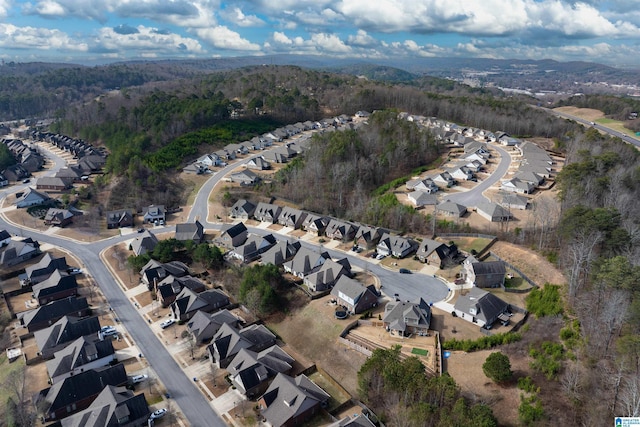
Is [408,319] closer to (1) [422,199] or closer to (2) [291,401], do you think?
(2) [291,401]

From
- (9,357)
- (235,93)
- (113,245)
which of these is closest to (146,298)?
(9,357)

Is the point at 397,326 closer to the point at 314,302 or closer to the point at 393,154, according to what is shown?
the point at 314,302

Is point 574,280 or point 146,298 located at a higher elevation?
point 574,280

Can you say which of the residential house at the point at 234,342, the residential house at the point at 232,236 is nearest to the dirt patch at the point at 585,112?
the residential house at the point at 232,236

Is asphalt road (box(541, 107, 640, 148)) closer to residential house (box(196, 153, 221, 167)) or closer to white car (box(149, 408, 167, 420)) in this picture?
residential house (box(196, 153, 221, 167))

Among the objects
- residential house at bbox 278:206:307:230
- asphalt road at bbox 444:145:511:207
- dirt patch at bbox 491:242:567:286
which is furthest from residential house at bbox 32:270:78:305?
asphalt road at bbox 444:145:511:207

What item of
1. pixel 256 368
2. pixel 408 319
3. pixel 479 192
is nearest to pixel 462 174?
pixel 479 192
